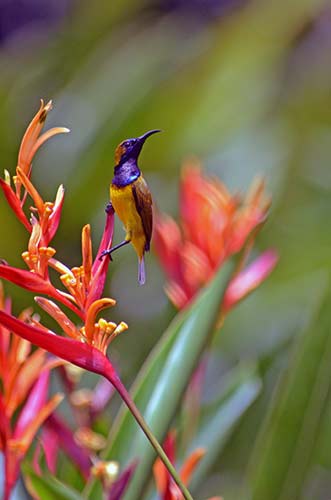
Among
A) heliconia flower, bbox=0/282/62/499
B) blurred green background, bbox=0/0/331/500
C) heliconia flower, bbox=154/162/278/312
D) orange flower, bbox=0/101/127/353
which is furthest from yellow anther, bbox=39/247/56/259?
blurred green background, bbox=0/0/331/500

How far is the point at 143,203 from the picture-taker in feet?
1.12

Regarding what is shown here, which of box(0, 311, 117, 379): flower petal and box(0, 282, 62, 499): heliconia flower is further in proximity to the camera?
box(0, 282, 62, 499): heliconia flower

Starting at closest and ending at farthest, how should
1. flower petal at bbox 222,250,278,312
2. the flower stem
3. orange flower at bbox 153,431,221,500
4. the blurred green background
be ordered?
the flower stem < orange flower at bbox 153,431,221,500 < flower petal at bbox 222,250,278,312 < the blurred green background

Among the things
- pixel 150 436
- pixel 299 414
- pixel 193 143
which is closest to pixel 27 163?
pixel 150 436

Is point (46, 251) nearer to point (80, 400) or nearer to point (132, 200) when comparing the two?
point (132, 200)

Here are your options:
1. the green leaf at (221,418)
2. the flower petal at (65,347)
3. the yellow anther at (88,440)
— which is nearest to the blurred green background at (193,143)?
the green leaf at (221,418)

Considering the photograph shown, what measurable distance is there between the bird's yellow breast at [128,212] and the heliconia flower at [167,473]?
162 mm

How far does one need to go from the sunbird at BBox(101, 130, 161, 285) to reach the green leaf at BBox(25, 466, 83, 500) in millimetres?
183

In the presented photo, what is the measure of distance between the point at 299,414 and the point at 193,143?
96 centimetres

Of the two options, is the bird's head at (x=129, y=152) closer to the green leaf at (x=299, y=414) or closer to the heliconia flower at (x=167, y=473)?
the heliconia flower at (x=167, y=473)

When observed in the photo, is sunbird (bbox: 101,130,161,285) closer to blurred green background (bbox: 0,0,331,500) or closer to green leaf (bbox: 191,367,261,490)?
green leaf (bbox: 191,367,261,490)

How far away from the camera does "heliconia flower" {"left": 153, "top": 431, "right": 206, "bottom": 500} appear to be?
46cm

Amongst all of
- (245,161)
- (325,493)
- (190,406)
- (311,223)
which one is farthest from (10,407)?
(245,161)

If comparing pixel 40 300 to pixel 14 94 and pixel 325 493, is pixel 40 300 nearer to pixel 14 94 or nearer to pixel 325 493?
pixel 325 493
